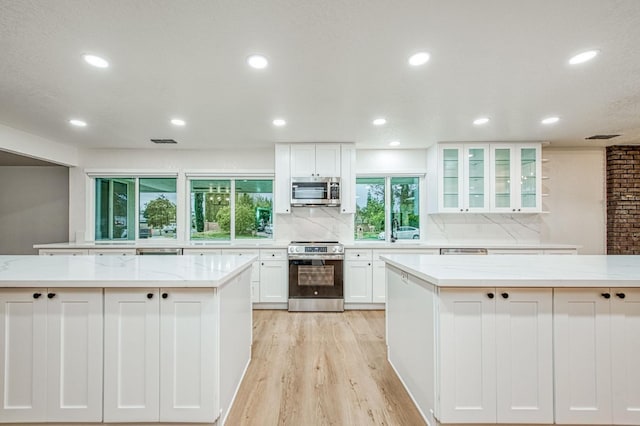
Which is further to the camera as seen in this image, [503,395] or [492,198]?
[492,198]

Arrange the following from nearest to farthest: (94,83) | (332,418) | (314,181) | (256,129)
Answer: (332,418) < (94,83) < (256,129) < (314,181)

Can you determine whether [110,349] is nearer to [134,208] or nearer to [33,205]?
[134,208]

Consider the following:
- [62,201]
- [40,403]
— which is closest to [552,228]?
[40,403]

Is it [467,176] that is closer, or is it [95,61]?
[95,61]

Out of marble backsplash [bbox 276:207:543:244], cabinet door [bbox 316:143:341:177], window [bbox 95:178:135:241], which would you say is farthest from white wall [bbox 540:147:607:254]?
window [bbox 95:178:135:241]

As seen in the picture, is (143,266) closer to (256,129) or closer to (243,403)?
(243,403)

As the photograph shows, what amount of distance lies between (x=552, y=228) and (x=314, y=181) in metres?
3.92

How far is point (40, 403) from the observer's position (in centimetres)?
160

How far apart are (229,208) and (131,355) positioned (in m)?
3.52

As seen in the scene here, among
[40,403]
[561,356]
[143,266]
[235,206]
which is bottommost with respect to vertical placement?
[40,403]

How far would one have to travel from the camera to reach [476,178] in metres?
4.41

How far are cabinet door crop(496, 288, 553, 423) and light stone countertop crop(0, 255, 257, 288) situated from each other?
1.54 m

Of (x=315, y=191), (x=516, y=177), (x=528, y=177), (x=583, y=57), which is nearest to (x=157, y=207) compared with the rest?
(x=315, y=191)

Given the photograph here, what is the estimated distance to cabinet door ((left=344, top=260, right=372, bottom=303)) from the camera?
13.7 feet
